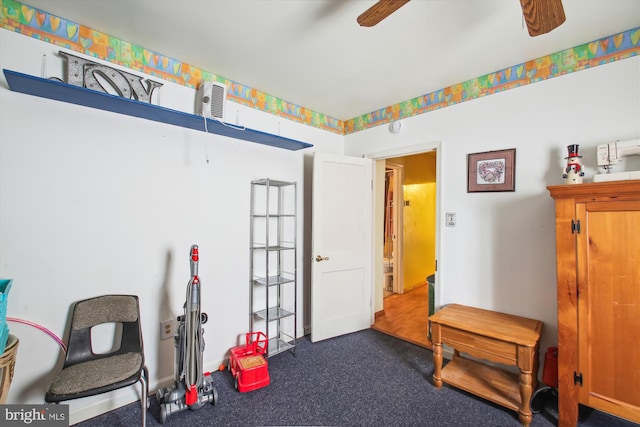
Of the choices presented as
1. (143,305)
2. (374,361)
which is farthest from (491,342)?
(143,305)

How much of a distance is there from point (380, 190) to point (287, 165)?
134 centimetres

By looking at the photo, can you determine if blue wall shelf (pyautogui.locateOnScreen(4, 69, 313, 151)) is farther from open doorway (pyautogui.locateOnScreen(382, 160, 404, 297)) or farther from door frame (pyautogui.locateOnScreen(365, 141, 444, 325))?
open doorway (pyautogui.locateOnScreen(382, 160, 404, 297))

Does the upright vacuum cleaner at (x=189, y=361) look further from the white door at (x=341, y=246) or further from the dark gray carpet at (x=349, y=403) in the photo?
the white door at (x=341, y=246)

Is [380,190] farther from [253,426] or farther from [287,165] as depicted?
[253,426]

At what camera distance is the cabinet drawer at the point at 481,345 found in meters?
1.83

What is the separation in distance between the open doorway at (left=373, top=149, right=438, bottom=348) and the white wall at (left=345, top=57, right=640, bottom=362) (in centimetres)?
143

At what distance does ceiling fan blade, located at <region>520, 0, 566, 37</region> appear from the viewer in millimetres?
1224

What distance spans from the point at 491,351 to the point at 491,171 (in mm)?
1420

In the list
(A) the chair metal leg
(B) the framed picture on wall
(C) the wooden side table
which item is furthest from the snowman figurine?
(A) the chair metal leg

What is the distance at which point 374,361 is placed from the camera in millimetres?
2510
